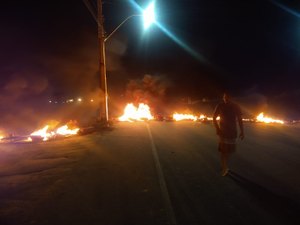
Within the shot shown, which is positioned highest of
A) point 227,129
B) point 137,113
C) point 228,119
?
point 137,113

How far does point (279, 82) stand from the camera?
40.8m

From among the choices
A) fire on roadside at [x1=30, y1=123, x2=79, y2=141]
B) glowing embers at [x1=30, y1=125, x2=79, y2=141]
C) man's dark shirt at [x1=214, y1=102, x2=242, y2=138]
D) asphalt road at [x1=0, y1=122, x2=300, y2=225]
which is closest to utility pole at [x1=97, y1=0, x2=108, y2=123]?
fire on roadside at [x1=30, y1=123, x2=79, y2=141]

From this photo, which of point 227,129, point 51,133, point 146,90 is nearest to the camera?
point 227,129

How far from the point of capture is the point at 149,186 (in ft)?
22.5

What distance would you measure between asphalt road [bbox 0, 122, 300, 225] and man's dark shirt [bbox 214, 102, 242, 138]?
0.97 metres

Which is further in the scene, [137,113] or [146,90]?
[146,90]

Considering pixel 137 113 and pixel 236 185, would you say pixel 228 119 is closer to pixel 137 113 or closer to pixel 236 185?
pixel 236 185

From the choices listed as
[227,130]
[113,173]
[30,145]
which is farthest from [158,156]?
[30,145]

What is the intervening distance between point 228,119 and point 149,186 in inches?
96.6

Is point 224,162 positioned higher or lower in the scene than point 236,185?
higher

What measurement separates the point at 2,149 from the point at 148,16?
10765 millimetres

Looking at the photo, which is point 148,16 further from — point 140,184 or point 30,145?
point 140,184

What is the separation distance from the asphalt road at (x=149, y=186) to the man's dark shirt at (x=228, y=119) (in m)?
0.97

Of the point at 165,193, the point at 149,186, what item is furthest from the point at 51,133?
the point at 165,193
